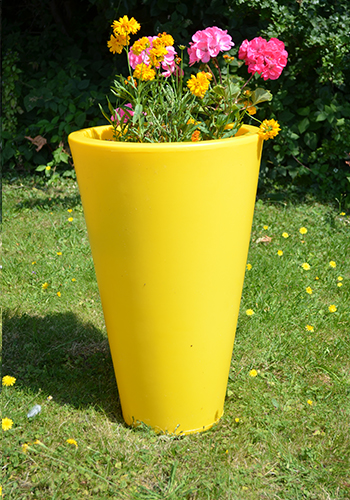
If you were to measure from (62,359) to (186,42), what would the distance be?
2.92 meters

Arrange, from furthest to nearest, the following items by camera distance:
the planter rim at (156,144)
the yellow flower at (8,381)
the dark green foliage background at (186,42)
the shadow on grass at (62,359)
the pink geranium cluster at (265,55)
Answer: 1. the dark green foliage background at (186,42)
2. the shadow on grass at (62,359)
3. the yellow flower at (8,381)
4. the pink geranium cluster at (265,55)
5. the planter rim at (156,144)

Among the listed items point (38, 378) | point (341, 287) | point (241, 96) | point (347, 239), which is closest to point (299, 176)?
point (347, 239)

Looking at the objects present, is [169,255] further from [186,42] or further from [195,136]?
[186,42]

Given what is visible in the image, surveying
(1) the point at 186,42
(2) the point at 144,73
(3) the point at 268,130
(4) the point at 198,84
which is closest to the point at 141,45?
(2) the point at 144,73

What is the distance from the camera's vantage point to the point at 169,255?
1594 millimetres

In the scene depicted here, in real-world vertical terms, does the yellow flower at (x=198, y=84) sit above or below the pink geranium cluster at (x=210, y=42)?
below

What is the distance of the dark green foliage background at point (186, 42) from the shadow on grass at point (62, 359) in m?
1.90

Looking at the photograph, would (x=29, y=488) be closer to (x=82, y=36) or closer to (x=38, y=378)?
(x=38, y=378)

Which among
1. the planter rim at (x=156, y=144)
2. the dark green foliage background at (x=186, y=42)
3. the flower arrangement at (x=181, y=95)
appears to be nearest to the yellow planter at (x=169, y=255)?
the planter rim at (x=156, y=144)

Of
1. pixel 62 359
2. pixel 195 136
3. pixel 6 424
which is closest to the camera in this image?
pixel 195 136

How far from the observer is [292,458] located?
1.79 meters

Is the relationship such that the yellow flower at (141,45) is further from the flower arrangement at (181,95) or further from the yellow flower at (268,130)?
the yellow flower at (268,130)

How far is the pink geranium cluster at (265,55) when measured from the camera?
68.3 inches

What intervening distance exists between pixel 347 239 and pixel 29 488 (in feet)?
8.39
